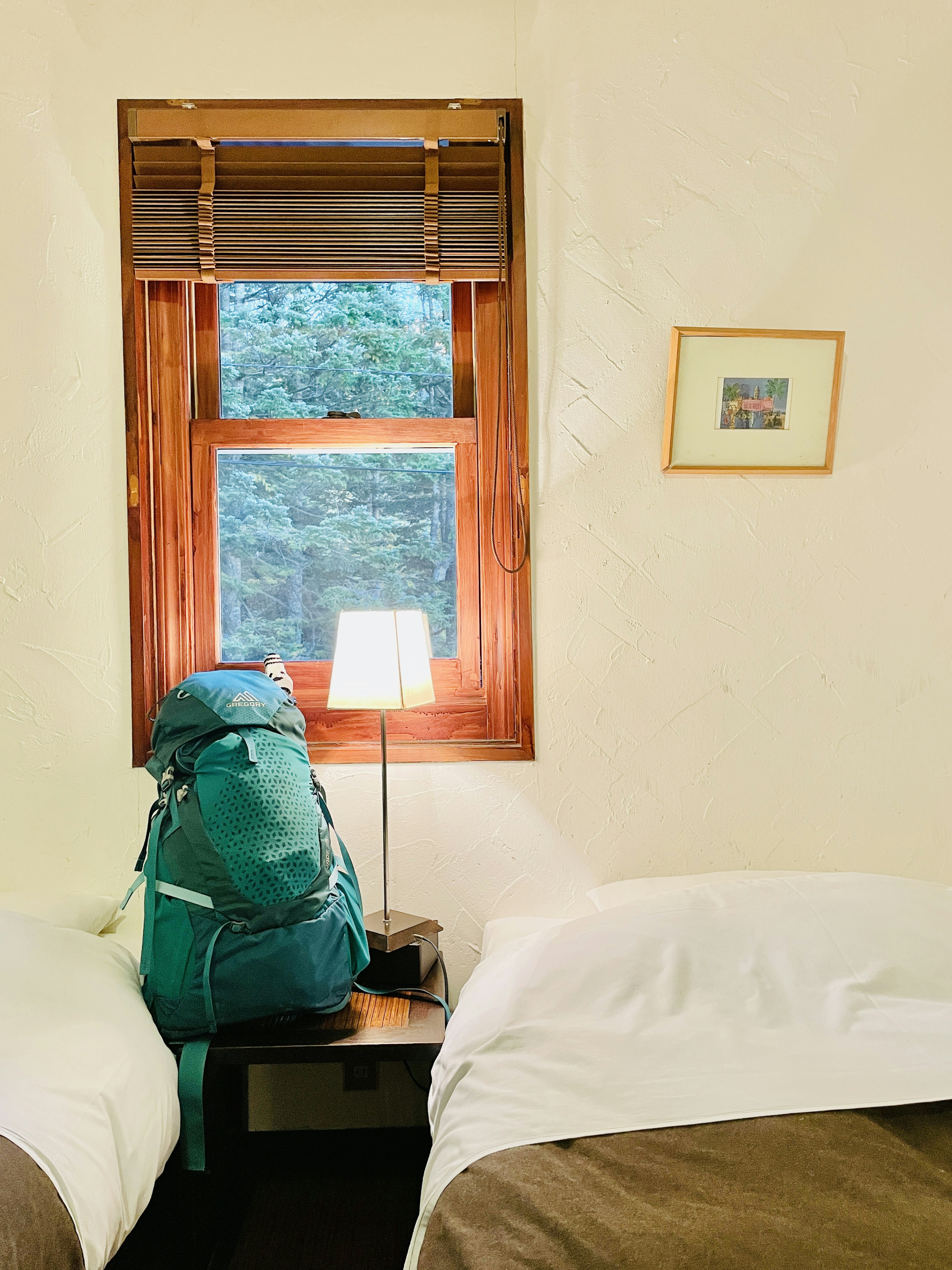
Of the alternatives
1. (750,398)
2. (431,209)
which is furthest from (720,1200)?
(431,209)

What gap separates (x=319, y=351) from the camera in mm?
1812

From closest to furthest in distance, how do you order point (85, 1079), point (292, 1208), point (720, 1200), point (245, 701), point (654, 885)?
point (720, 1200) → point (85, 1079) → point (245, 701) → point (292, 1208) → point (654, 885)

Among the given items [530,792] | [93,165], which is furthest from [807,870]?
[93,165]

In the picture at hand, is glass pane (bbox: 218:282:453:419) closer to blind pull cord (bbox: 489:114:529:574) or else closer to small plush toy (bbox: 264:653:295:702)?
blind pull cord (bbox: 489:114:529:574)

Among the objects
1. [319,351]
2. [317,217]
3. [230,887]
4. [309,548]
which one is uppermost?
[317,217]

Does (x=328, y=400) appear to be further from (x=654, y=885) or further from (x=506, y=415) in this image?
(x=654, y=885)

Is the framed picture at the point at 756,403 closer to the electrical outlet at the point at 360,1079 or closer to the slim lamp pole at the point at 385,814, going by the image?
the slim lamp pole at the point at 385,814

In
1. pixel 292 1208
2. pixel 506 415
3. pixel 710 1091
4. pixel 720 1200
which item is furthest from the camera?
pixel 506 415

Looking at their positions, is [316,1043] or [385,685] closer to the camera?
[316,1043]

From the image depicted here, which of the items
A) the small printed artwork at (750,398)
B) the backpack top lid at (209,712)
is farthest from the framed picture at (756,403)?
the backpack top lid at (209,712)

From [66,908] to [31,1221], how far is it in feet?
2.26

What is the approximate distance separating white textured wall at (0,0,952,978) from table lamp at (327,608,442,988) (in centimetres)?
23

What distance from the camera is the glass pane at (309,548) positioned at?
1.80 metres

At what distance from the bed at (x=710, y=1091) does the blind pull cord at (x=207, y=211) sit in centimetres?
141
